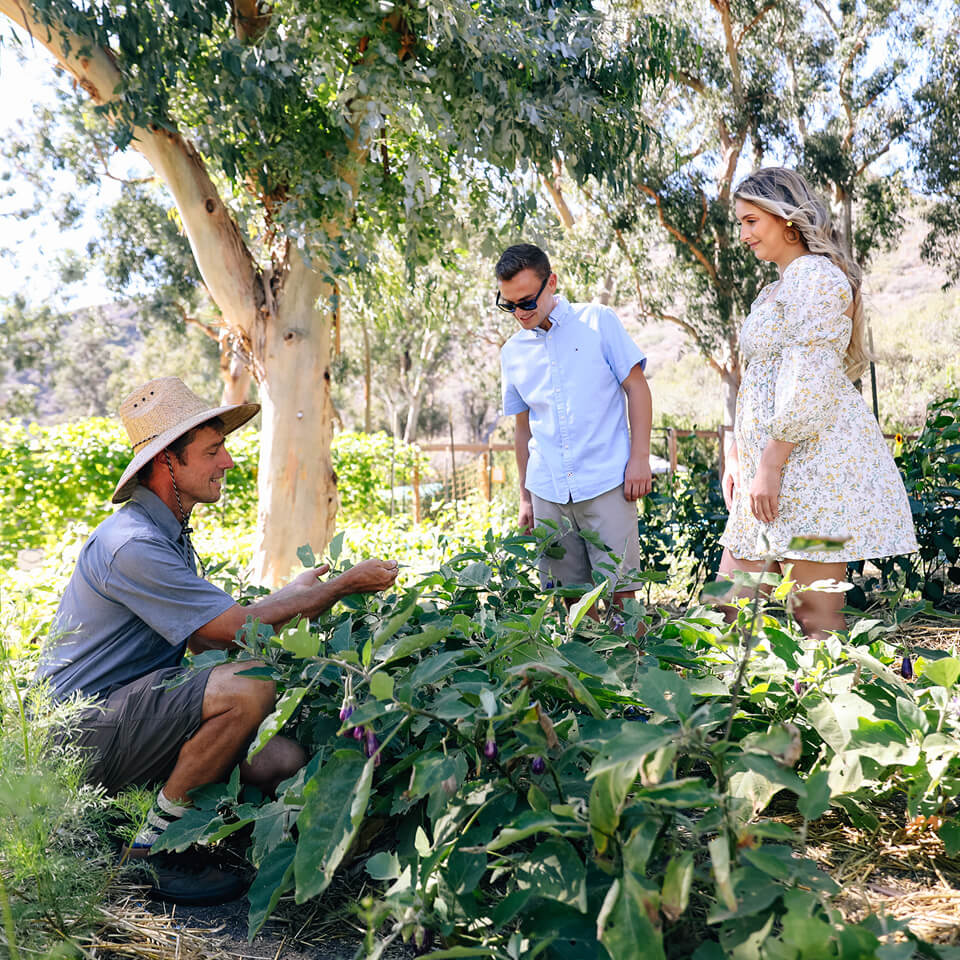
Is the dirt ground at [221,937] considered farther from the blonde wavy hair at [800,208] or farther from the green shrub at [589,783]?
the blonde wavy hair at [800,208]

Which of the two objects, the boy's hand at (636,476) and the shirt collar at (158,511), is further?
the boy's hand at (636,476)

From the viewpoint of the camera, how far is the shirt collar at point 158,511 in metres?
2.46

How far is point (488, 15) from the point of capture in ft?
16.0

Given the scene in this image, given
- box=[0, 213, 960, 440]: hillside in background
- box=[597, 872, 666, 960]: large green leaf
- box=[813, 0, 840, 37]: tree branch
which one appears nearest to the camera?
box=[597, 872, 666, 960]: large green leaf

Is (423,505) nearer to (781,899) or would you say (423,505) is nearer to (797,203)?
(797,203)

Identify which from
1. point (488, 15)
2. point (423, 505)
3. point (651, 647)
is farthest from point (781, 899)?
point (423, 505)

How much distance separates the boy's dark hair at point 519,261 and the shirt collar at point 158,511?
1506 millimetres

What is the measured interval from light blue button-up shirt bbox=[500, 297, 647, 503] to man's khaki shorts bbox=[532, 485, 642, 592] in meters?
0.06

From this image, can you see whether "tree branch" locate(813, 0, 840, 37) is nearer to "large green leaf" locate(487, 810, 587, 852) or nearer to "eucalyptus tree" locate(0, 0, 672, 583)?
"eucalyptus tree" locate(0, 0, 672, 583)

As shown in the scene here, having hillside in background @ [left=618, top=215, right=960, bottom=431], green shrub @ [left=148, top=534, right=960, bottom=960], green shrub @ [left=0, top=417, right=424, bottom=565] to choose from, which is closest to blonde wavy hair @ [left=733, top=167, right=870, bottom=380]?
hillside in background @ [left=618, top=215, right=960, bottom=431]

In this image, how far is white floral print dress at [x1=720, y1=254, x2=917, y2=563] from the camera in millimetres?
2545

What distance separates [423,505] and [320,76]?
7.54 m

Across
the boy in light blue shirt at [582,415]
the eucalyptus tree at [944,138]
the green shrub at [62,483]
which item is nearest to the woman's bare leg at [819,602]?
the boy in light blue shirt at [582,415]

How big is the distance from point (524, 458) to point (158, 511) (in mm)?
1686
